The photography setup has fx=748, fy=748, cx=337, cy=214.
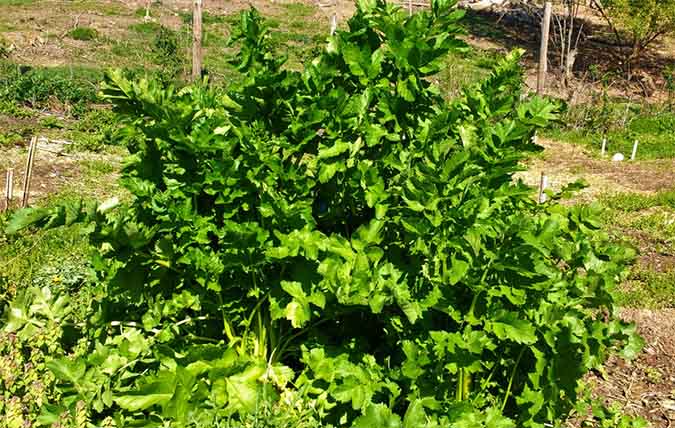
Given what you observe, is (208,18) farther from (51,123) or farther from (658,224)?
(658,224)

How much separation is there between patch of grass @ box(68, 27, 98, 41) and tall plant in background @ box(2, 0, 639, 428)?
15.3m

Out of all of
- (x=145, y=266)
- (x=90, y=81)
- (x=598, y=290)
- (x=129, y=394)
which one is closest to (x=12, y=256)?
(x=145, y=266)

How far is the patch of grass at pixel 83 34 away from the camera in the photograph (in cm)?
1741

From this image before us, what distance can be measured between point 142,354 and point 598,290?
1909 millimetres

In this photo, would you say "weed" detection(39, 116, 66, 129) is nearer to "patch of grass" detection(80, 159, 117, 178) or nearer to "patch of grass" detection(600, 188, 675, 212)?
"patch of grass" detection(80, 159, 117, 178)

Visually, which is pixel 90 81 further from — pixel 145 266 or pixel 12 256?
pixel 145 266

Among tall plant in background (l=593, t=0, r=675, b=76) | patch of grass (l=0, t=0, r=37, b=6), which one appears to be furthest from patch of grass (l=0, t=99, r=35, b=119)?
tall plant in background (l=593, t=0, r=675, b=76)

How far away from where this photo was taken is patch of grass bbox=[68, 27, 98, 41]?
17.4m

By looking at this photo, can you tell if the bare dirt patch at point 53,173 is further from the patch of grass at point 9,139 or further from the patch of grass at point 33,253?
the patch of grass at point 33,253

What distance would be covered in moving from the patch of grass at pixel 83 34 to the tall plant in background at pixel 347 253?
15.3m

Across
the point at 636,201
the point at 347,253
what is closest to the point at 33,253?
the point at 347,253

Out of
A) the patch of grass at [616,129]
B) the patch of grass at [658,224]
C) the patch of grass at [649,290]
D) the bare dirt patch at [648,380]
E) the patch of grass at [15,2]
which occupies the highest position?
the patch of grass at [15,2]

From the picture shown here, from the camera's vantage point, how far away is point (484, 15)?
26234 mm

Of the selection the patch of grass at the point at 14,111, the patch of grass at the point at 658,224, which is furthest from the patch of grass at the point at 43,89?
the patch of grass at the point at 658,224
